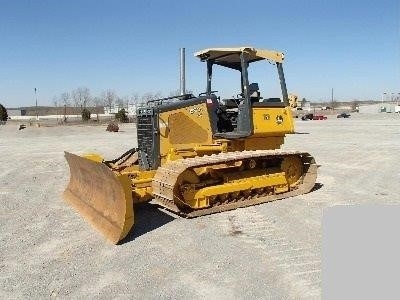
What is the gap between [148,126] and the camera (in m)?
7.77

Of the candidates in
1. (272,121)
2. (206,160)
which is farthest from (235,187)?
(272,121)

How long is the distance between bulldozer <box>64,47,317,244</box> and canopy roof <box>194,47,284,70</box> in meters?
0.02

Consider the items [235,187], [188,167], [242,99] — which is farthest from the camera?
[242,99]

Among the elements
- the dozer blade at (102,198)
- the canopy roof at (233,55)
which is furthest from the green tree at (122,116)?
the dozer blade at (102,198)

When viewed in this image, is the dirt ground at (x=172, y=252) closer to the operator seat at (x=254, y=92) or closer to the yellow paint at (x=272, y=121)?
the yellow paint at (x=272, y=121)

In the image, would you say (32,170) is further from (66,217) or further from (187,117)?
(187,117)

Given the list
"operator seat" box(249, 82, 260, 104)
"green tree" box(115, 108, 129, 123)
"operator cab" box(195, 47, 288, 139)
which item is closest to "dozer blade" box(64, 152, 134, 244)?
"operator cab" box(195, 47, 288, 139)

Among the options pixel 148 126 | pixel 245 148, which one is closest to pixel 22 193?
pixel 148 126

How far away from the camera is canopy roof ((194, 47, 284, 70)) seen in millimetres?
8055

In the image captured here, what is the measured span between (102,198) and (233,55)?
4.10m

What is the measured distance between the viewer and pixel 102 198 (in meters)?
6.59

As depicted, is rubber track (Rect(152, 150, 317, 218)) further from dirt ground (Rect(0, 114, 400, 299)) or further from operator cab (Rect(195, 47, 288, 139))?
operator cab (Rect(195, 47, 288, 139))

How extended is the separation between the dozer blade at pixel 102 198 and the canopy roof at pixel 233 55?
11.8 feet

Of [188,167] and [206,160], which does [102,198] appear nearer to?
[188,167]
